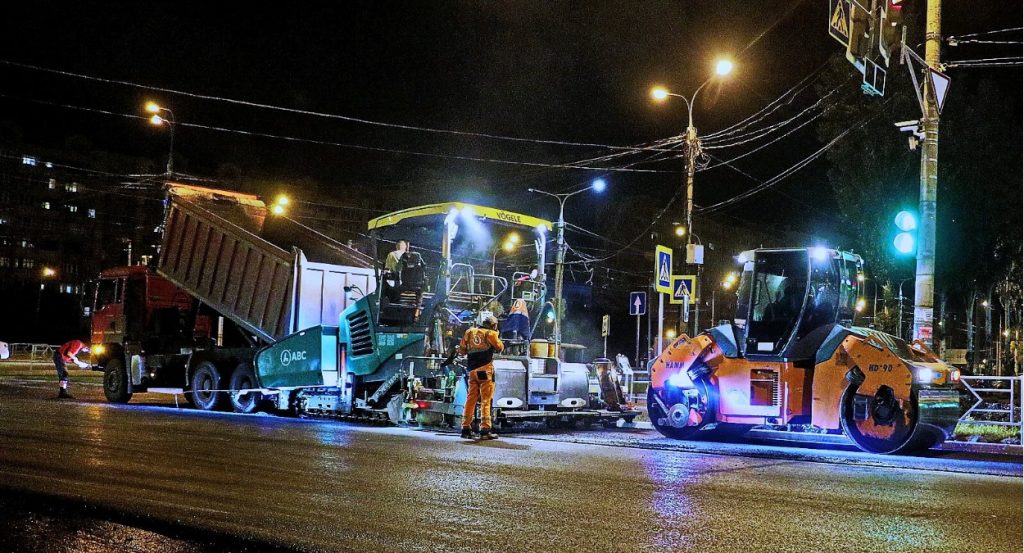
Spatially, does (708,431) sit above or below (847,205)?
below

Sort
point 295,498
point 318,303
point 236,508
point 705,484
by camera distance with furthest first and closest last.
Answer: point 318,303
point 705,484
point 295,498
point 236,508

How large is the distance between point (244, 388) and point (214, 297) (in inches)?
68.1

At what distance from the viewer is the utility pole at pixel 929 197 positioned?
510 inches

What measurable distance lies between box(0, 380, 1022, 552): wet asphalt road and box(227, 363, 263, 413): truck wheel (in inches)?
198

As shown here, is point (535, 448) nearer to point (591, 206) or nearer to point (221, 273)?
point (221, 273)

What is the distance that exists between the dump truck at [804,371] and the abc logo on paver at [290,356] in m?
5.77

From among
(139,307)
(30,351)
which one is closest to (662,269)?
(139,307)

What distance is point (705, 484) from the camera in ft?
23.9

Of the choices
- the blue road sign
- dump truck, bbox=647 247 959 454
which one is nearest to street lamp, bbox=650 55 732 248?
the blue road sign

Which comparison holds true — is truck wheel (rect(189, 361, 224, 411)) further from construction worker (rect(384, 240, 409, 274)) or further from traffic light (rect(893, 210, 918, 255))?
traffic light (rect(893, 210, 918, 255))

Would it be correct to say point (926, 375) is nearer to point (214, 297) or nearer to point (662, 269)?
point (662, 269)

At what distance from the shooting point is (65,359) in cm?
2155

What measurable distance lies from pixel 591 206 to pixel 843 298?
5066 cm

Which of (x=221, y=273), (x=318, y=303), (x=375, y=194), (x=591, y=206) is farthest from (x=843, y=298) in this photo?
(x=375, y=194)
